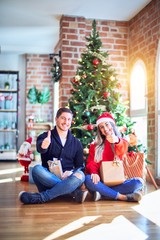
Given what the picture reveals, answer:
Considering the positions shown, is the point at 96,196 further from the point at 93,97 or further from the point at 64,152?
the point at 93,97

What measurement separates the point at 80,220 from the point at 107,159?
3.27ft

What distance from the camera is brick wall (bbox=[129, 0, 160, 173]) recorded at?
4.83 meters

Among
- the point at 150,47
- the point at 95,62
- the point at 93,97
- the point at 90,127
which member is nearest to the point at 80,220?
the point at 90,127

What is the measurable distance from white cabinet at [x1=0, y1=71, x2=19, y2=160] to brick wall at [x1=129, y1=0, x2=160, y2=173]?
384 cm

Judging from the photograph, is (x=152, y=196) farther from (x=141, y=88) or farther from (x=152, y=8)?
(x=152, y=8)

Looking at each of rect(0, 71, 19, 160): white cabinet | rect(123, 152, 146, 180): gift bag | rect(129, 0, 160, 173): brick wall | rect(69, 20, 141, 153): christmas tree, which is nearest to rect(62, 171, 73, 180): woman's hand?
rect(123, 152, 146, 180): gift bag

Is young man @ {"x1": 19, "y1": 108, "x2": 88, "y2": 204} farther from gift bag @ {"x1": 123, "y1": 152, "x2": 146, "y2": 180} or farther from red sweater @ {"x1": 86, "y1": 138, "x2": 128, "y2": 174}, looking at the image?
gift bag @ {"x1": 123, "y1": 152, "x2": 146, "y2": 180}

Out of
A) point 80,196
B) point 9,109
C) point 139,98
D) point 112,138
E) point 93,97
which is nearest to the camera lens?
point 80,196

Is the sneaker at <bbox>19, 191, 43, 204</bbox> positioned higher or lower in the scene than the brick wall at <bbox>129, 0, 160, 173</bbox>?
lower

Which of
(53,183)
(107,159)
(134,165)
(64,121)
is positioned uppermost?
(64,121)

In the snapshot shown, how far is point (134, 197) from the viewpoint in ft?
11.3

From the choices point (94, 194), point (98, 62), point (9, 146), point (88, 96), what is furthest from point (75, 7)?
point (9, 146)

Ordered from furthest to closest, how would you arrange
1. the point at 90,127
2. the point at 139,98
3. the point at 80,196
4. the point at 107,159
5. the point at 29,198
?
1. the point at 139,98
2. the point at 90,127
3. the point at 107,159
4. the point at 80,196
5. the point at 29,198

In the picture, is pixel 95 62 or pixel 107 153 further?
pixel 95 62
